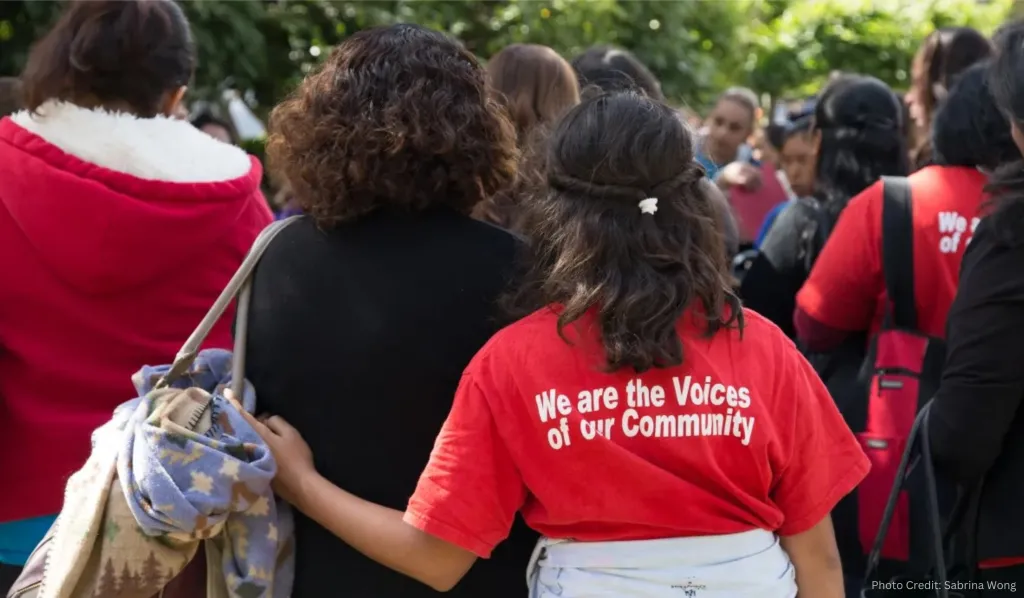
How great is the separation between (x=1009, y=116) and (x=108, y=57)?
1.88 m

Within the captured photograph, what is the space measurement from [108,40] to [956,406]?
6.32 ft

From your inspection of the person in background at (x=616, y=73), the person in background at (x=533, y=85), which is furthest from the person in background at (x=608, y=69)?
the person in background at (x=533, y=85)

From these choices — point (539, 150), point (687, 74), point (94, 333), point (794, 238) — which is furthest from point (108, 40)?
point (687, 74)

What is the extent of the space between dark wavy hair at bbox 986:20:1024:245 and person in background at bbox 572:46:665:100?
112cm

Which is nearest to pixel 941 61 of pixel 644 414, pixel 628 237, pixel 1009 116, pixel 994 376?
pixel 1009 116

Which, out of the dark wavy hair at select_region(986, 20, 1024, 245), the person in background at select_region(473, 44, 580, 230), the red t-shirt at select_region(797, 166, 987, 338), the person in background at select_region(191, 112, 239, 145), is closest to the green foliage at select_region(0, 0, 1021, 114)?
the person in background at select_region(191, 112, 239, 145)

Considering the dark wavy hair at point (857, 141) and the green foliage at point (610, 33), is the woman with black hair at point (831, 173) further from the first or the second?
the green foliage at point (610, 33)

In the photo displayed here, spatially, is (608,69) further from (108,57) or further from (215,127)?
(215,127)

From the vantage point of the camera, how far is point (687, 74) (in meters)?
10.0

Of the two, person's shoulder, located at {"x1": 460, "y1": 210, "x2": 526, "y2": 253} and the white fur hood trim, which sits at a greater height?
person's shoulder, located at {"x1": 460, "y1": 210, "x2": 526, "y2": 253}

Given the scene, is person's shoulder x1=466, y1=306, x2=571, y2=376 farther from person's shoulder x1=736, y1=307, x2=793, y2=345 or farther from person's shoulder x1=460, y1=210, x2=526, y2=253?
person's shoulder x1=736, y1=307, x2=793, y2=345

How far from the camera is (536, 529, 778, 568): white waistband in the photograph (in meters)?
1.77

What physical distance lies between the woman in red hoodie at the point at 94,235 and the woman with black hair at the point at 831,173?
178 cm

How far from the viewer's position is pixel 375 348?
1909 millimetres
